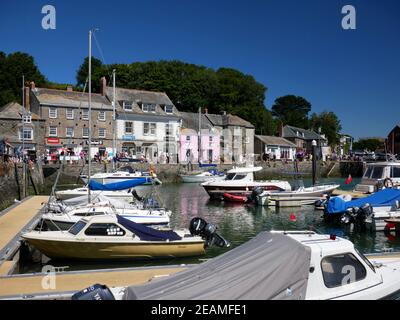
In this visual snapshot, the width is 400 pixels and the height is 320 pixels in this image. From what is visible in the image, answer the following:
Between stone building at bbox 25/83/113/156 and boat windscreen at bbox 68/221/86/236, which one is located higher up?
stone building at bbox 25/83/113/156

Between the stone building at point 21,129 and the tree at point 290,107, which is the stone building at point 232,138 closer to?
the stone building at point 21,129

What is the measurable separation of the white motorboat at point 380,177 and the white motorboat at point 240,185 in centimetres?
602

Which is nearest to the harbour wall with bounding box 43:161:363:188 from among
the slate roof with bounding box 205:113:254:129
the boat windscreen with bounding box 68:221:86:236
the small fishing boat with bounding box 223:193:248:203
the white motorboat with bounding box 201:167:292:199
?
the slate roof with bounding box 205:113:254:129

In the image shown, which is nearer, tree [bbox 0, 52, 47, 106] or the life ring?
the life ring

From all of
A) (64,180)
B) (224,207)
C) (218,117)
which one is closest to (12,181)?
(64,180)

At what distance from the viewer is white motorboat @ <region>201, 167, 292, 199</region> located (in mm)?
34000

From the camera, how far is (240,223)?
24.6 meters

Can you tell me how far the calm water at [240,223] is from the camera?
1501cm

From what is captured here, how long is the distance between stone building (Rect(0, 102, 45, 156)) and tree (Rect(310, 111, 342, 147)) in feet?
253

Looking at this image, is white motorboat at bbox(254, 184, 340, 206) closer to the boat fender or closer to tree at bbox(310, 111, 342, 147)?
the boat fender

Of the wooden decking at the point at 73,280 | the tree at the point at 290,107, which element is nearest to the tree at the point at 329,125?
the tree at the point at 290,107

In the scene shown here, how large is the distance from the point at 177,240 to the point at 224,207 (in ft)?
55.8
